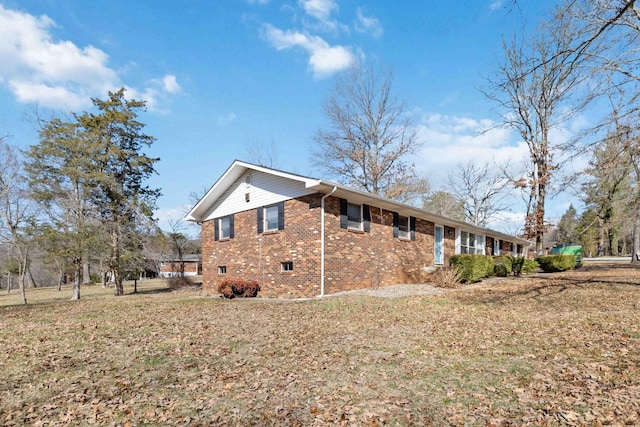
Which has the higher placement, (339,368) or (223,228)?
(223,228)

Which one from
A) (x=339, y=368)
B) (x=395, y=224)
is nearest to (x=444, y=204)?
(x=395, y=224)

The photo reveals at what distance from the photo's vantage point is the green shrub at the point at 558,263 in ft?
58.2

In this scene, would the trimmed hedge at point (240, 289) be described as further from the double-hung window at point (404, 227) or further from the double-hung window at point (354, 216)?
the double-hung window at point (404, 227)

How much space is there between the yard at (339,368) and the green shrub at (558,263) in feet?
34.7

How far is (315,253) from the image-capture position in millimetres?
11688

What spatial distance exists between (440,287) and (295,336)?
8226mm

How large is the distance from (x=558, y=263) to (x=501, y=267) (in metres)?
3.85

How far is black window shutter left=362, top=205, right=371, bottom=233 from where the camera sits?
13.1m

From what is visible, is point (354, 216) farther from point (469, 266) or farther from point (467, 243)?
point (467, 243)

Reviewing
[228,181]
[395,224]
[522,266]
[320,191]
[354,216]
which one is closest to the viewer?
[320,191]

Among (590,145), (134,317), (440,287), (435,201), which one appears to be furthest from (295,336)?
(435,201)

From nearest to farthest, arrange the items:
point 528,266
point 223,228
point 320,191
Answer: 1. point 320,191
2. point 223,228
3. point 528,266

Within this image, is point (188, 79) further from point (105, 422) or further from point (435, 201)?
point (435, 201)

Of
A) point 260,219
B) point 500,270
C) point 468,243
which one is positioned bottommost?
point 500,270
